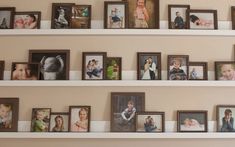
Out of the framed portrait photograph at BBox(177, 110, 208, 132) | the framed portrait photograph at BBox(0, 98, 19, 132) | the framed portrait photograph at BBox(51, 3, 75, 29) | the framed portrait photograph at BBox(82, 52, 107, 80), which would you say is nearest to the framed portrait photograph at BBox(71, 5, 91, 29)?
the framed portrait photograph at BBox(51, 3, 75, 29)

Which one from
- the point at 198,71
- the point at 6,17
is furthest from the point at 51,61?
the point at 198,71

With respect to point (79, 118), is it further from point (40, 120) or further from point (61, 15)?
point (61, 15)

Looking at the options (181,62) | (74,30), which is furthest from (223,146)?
(74,30)

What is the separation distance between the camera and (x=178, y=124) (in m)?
2.11

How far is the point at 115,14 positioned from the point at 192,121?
0.82 meters

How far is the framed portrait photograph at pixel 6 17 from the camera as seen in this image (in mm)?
2191

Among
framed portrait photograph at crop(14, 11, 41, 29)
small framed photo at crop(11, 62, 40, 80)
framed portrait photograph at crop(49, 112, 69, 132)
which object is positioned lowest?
framed portrait photograph at crop(49, 112, 69, 132)

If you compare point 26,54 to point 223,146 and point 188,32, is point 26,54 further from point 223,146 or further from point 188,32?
point 223,146

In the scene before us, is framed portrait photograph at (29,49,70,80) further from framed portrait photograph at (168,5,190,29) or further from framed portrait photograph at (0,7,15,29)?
Answer: framed portrait photograph at (168,5,190,29)

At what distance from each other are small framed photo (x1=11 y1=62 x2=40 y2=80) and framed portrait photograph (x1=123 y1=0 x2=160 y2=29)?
2.14 ft

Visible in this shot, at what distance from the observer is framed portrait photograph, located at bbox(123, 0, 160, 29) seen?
2188 mm

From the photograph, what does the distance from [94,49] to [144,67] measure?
0.33 meters

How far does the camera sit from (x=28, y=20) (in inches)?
86.3

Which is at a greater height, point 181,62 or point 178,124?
point 181,62
